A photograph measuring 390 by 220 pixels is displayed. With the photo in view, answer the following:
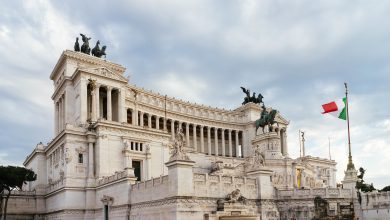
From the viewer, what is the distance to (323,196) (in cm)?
5084

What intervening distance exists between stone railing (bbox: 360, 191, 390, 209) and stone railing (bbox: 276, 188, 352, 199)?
7.83ft

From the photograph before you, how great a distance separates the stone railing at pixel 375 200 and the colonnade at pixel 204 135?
53095mm

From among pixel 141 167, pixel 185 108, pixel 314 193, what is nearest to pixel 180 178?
pixel 314 193

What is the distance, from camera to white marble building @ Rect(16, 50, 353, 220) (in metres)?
44.7

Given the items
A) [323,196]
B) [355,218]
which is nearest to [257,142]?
[323,196]

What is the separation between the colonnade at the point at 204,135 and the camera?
3814 inches

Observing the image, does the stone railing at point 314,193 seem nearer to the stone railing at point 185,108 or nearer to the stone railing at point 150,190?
the stone railing at point 150,190

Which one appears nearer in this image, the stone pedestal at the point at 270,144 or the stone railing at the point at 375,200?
the stone railing at the point at 375,200

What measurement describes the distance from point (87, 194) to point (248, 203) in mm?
23971

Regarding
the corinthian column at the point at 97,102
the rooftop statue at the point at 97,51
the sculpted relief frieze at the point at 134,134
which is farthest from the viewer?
the rooftop statue at the point at 97,51

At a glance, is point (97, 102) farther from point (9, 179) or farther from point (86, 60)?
point (9, 179)

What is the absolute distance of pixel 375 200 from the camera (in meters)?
47.4

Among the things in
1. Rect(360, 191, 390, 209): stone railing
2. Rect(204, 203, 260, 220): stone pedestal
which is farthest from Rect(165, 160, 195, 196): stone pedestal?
Rect(360, 191, 390, 209): stone railing

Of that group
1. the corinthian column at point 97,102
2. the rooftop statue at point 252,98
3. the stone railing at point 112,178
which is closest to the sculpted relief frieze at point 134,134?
the stone railing at point 112,178
